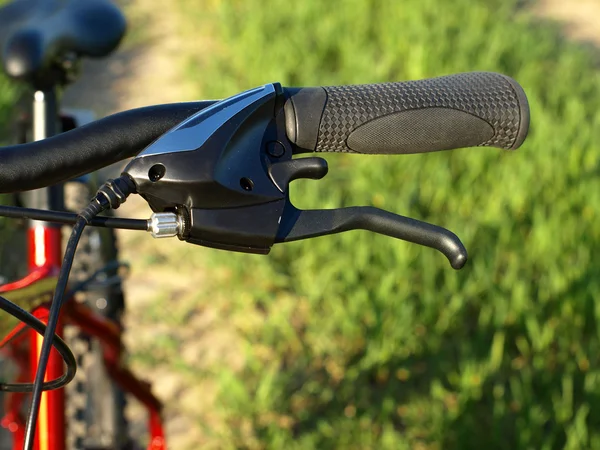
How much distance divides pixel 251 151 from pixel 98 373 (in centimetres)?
131

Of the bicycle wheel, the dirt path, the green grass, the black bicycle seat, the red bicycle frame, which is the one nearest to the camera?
the red bicycle frame

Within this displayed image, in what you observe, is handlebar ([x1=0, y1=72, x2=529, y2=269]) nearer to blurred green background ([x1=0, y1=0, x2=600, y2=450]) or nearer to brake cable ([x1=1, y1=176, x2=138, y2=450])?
brake cable ([x1=1, y1=176, x2=138, y2=450])

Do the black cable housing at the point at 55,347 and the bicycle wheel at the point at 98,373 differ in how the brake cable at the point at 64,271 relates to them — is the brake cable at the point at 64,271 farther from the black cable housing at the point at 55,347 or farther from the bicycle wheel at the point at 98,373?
the bicycle wheel at the point at 98,373

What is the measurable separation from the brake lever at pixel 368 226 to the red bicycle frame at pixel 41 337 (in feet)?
1.86

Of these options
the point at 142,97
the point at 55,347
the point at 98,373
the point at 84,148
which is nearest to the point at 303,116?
the point at 84,148

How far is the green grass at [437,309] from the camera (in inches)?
89.0

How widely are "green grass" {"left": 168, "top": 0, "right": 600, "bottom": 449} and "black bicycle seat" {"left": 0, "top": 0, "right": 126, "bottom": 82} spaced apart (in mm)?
1168

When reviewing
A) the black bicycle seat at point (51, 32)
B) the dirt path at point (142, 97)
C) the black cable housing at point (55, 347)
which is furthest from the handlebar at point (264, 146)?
the dirt path at point (142, 97)

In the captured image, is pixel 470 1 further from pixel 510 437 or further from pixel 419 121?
pixel 419 121

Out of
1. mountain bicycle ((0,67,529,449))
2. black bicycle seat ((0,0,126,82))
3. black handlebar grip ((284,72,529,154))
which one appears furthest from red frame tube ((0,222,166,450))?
black handlebar grip ((284,72,529,154))

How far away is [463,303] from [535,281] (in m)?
0.30

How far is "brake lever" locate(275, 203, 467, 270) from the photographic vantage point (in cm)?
88

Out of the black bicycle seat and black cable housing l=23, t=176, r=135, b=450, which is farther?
the black bicycle seat

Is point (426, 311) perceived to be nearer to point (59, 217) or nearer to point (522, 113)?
point (522, 113)
